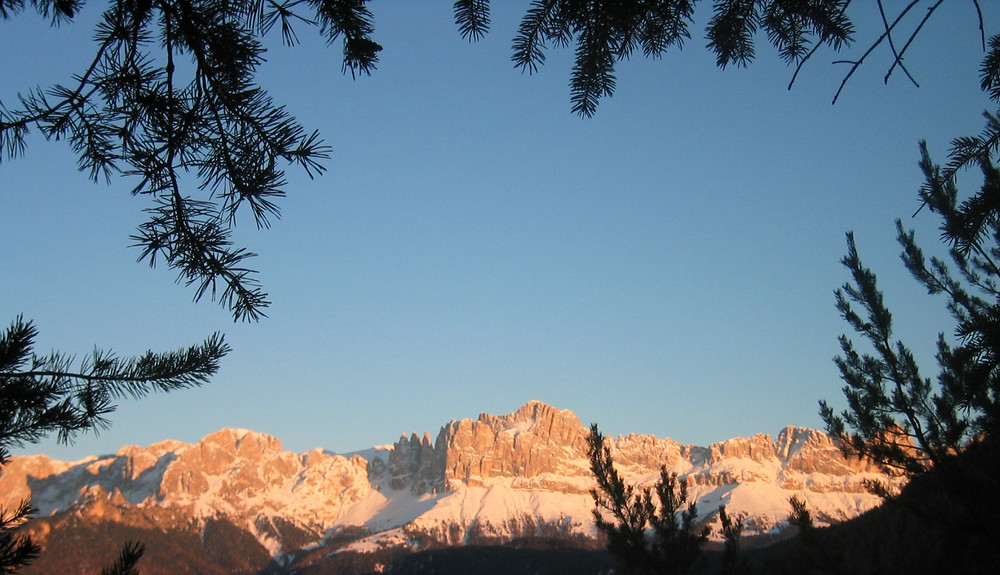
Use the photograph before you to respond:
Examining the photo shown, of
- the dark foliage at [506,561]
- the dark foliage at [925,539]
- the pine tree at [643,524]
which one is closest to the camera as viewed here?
the dark foliage at [925,539]

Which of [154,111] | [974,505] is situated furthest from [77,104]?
[974,505]

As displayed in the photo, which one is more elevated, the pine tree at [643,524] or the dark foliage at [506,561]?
the dark foliage at [506,561]

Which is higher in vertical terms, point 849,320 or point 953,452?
point 849,320

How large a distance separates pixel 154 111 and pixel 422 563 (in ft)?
487

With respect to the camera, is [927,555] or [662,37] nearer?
[662,37]

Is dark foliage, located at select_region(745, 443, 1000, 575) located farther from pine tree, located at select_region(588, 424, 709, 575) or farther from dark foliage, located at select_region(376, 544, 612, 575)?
dark foliage, located at select_region(376, 544, 612, 575)

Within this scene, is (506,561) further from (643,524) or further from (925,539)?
(643,524)

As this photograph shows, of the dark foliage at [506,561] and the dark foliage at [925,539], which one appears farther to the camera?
the dark foliage at [506,561]

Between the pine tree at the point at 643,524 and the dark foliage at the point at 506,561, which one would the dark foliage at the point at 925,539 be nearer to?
the pine tree at the point at 643,524

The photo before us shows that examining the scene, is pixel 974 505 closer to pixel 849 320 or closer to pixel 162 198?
pixel 849 320

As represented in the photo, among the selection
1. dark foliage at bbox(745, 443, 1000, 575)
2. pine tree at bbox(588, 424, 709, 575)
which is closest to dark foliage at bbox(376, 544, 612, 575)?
dark foliage at bbox(745, 443, 1000, 575)

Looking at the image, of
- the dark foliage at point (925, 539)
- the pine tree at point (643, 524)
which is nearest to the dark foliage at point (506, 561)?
the dark foliage at point (925, 539)

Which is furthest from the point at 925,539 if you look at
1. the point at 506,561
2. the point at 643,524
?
the point at 506,561

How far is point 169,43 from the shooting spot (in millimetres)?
2135
